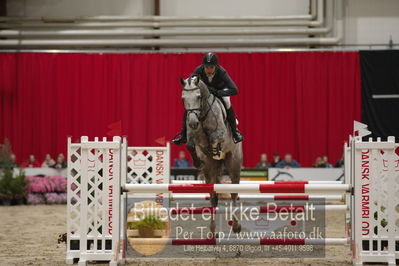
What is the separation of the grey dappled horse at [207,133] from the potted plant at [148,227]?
2.56ft

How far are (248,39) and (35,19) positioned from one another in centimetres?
560

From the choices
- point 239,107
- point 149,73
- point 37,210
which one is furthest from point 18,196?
point 239,107

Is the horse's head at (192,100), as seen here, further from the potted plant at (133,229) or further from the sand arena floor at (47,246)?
the potted plant at (133,229)

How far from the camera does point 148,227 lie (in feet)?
22.4

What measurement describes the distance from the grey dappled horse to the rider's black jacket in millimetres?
134

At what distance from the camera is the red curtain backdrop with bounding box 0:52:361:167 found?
1573 centimetres

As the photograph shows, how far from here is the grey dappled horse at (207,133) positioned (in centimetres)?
550

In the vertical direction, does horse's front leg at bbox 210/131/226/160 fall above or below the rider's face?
below

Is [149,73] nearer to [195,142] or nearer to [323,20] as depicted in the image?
[323,20]

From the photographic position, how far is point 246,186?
5379mm

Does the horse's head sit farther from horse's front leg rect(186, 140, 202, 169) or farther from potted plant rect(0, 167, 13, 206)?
potted plant rect(0, 167, 13, 206)

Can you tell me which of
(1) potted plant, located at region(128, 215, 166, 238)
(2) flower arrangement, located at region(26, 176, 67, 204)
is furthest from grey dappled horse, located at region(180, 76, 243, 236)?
(2) flower arrangement, located at region(26, 176, 67, 204)

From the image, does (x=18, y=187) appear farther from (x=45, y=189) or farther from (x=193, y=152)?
(x=193, y=152)

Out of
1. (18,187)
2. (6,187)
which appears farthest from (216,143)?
(6,187)
